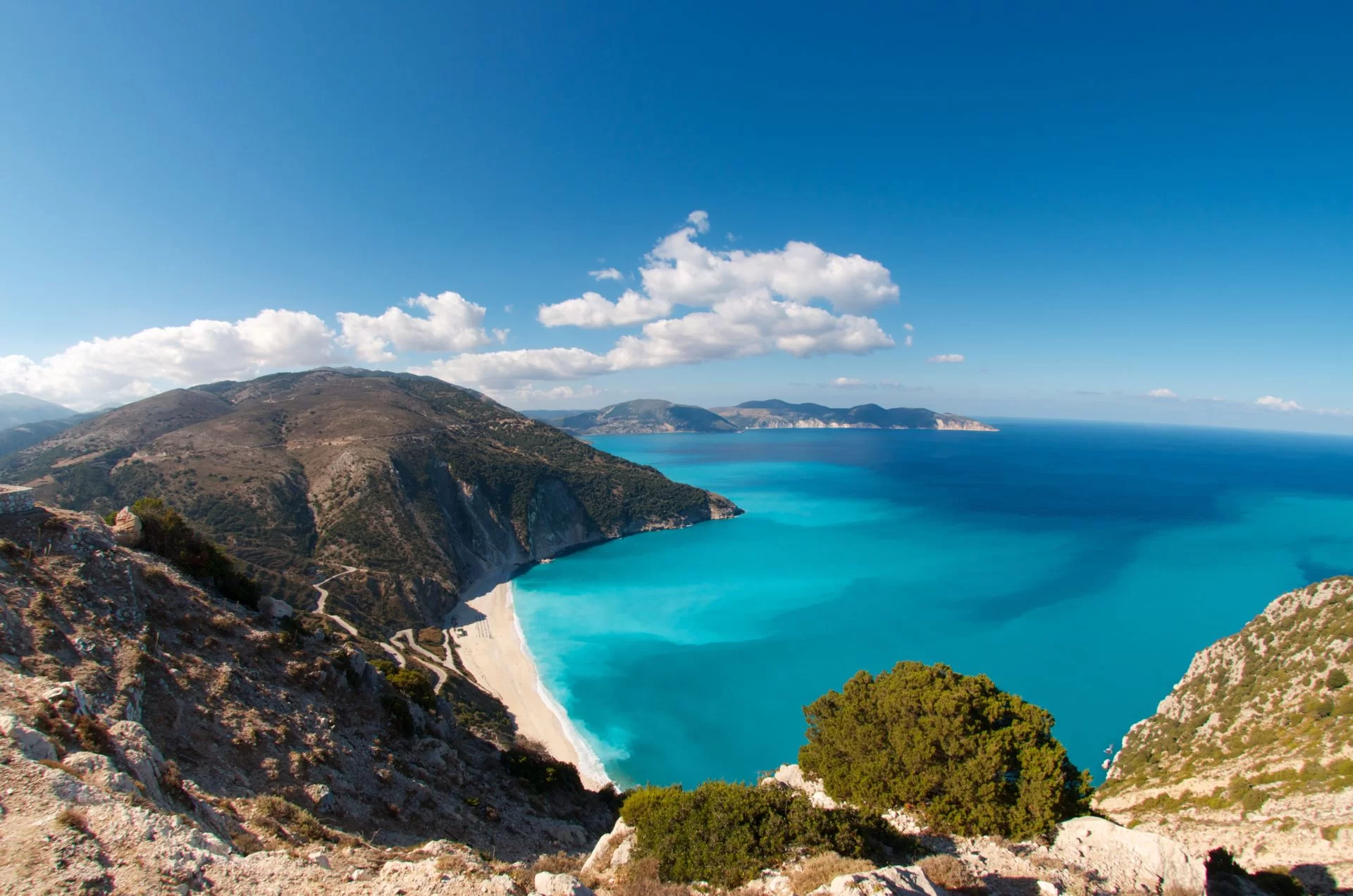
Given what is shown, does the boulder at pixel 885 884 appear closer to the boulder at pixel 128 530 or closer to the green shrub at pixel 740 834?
the green shrub at pixel 740 834

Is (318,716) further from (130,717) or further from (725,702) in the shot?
(725,702)

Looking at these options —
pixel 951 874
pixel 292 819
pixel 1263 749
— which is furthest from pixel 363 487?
pixel 1263 749

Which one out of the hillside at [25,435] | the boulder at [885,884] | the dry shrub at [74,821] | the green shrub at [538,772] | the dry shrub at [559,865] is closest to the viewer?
the dry shrub at [74,821]

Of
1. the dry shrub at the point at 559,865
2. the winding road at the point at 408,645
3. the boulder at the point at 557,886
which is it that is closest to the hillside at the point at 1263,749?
the dry shrub at the point at 559,865

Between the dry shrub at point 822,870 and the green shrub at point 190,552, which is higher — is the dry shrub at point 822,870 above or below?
below

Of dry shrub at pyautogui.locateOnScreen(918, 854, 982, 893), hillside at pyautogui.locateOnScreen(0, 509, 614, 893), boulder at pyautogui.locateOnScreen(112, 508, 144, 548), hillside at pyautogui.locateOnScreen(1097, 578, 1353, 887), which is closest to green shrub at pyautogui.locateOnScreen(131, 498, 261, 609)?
boulder at pyautogui.locateOnScreen(112, 508, 144, 548)

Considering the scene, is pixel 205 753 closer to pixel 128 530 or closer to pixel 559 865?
pixel 559 865
